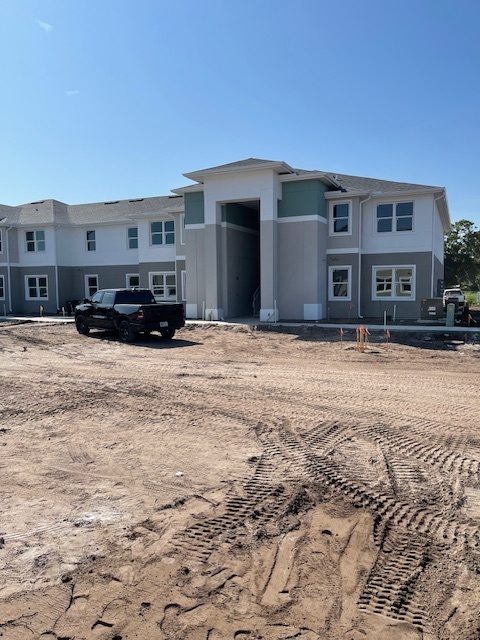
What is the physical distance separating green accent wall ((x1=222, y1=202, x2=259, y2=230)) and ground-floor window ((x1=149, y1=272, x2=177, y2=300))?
5.56 meters

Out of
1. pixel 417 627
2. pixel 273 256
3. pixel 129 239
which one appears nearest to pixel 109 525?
pixel 417 627

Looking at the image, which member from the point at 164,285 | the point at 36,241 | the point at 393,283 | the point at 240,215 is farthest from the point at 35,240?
the point at 393,283

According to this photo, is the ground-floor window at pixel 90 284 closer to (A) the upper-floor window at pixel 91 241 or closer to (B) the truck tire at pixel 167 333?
(A) the upper-floor window at pixel 91 241

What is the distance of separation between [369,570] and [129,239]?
30097 millimetres

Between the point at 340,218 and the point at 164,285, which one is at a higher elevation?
the point at 340,218

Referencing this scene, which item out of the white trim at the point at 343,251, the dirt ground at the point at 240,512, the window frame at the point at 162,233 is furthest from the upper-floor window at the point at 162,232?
the dirt ground at the point at 240,512

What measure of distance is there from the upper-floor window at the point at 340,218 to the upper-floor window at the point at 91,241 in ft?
54.4

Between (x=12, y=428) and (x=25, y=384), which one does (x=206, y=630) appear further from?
(x=25, y=384)

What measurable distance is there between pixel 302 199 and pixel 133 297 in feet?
32.9

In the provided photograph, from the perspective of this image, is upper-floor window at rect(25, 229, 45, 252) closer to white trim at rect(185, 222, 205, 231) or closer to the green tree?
white trim at rect(185, 222, 205, 231)

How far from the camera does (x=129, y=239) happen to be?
3167 centimetres

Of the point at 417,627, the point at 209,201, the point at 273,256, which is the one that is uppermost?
the point at 209,201

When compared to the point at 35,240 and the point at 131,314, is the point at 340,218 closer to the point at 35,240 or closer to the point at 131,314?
the point at 131,314

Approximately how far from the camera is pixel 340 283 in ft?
80.8
